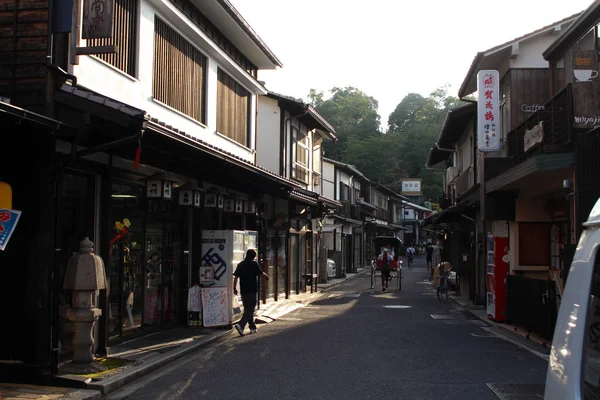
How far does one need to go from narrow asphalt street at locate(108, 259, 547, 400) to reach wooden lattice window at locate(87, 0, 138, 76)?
5.36 meters

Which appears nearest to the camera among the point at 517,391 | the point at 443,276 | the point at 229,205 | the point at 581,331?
the point at 581,331

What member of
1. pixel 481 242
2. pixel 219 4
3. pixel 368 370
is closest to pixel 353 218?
pixel 481 242

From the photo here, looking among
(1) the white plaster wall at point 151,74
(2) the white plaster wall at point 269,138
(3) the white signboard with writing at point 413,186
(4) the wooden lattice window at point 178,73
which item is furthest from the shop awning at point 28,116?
(3) the white signboard with writing at point 413,186

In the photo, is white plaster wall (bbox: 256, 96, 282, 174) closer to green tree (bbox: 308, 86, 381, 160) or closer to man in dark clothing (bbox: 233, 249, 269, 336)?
man in dark clothing (bbox: 233, 249, 269, 336)

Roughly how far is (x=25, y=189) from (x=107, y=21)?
2.68 metres

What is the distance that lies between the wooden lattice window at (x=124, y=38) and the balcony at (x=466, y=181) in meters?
14.3

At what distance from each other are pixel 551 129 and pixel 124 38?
8.45 meters

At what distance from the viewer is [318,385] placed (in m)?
8.27

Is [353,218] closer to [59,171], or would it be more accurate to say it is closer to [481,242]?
[481,242]

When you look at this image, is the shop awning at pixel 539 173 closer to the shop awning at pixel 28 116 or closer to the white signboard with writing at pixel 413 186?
the shop awning at pixel 28 116

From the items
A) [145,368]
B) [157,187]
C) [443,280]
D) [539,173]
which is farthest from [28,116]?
[443,280]

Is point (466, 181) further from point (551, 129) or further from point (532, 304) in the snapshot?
point (551, 129)

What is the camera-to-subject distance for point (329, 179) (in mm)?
38125

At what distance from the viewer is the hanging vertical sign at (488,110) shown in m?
16.9
